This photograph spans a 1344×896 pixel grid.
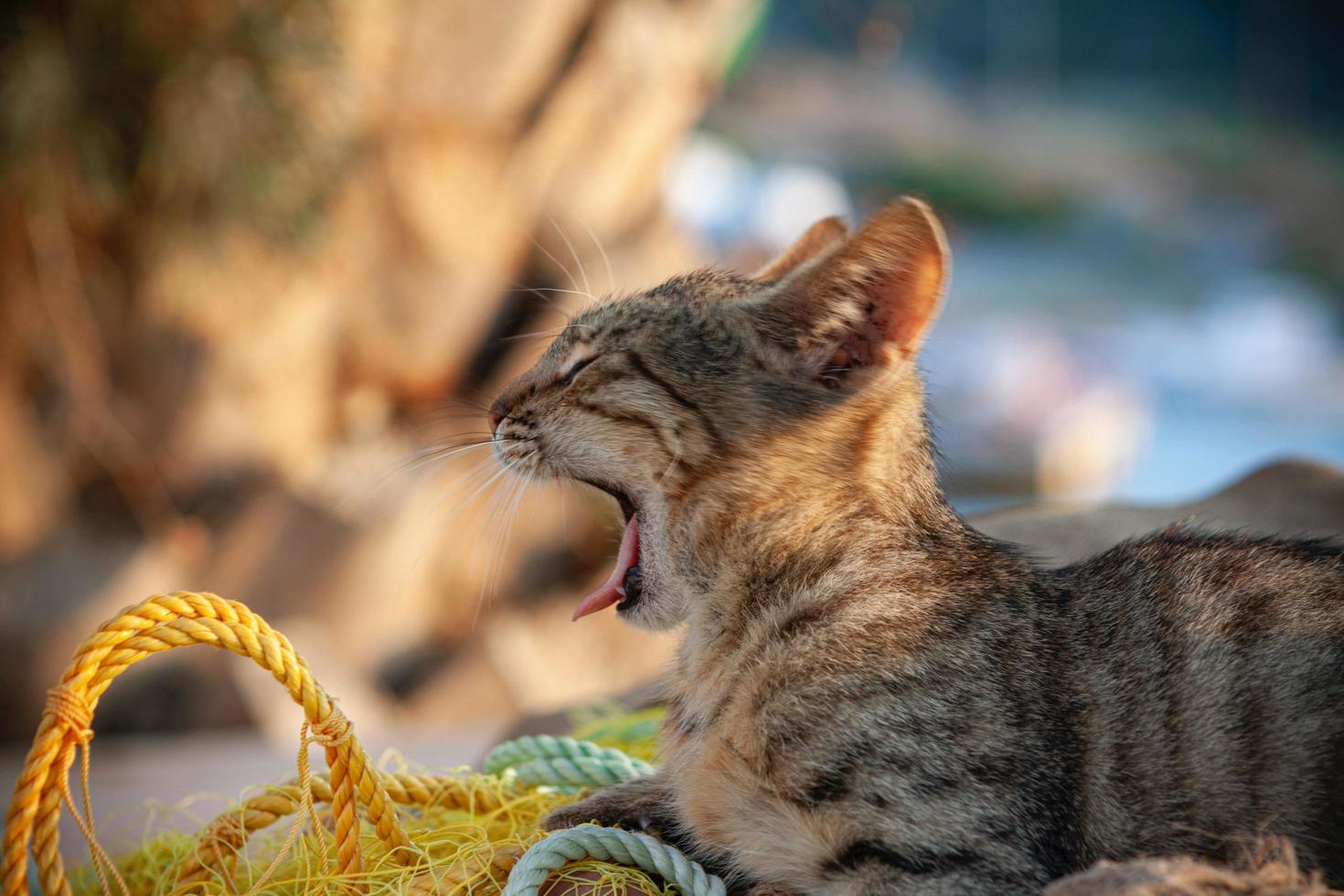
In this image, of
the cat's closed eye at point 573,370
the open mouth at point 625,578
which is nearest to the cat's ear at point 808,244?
the cat's closed eye at point 573,370

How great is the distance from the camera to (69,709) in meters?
1.42

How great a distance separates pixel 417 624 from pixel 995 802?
4.93m

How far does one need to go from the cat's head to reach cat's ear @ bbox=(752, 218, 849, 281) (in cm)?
24

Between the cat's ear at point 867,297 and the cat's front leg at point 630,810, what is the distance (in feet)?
2.28

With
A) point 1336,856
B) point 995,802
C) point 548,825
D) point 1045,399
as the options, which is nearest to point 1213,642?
point 1336,856

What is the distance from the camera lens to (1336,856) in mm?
1479

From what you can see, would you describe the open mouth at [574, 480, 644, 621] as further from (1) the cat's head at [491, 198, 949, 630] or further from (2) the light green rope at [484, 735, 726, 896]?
(2) the light green rope at [484, 735, 726, 896]

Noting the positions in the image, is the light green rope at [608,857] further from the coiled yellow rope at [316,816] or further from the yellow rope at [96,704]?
the yellow rope at [96,704]

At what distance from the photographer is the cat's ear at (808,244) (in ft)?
6.98

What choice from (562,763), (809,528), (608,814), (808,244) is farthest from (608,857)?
(808,244)

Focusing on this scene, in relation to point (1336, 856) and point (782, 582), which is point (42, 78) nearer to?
point (782, 582)

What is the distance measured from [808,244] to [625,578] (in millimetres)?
738

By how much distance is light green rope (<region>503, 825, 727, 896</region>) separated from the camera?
1.53 metres

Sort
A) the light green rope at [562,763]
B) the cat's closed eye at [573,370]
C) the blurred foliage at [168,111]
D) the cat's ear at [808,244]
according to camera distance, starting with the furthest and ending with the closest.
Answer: the blurred foliage at [168,111]
the cat's ear at [808,244]
the light green rope at [562,763]
the cat's closed eye at [573,370]
